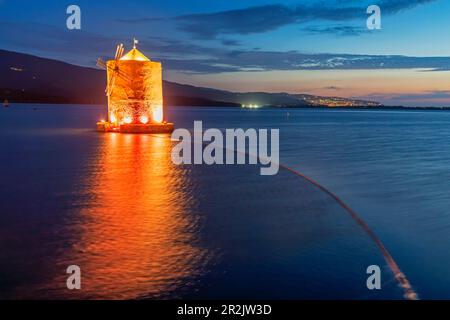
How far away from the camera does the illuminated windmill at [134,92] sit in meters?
23.6

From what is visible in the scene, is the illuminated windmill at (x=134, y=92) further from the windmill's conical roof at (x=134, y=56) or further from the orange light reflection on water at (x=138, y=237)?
the orange light reflection on water at (x=138, y=237)

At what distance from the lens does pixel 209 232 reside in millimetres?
6410

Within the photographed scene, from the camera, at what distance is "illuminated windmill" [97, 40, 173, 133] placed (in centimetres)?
2358

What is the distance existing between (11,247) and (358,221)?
4.50 m

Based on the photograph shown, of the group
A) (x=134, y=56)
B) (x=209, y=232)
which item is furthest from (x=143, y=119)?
(x=209, y=232)

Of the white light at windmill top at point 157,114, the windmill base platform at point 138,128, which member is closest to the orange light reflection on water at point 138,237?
the windmill base platform at point 138,128

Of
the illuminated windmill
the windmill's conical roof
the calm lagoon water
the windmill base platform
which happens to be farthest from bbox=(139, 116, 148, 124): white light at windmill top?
the calm lagoon water

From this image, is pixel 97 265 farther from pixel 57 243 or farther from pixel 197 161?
pixel 197 161

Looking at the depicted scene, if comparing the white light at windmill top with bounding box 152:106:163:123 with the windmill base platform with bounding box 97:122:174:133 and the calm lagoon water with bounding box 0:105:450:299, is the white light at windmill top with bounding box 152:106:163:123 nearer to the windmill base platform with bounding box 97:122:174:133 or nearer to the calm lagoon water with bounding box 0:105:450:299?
the windmill base platform with bounding box 97:122:174:133

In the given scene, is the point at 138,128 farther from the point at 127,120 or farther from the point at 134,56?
the point at 134,56

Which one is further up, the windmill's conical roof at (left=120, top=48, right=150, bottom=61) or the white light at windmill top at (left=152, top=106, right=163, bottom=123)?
the windmill's conical roof at (left=120, top=48, right=150, bottom=61)

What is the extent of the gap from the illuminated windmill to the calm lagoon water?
11283 millimetres

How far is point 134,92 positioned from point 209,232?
1835 cm

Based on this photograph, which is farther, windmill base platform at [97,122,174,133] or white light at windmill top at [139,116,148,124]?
white light at windmill top at [139,116,148,124]
